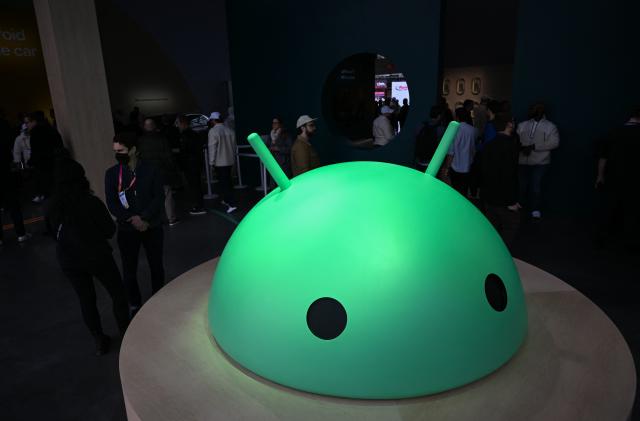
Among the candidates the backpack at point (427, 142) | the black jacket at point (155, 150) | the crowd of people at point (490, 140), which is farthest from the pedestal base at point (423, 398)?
the backpack at point (427, 142)

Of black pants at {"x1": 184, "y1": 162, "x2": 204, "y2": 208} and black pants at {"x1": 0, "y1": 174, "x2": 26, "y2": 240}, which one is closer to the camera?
black pants at {"x1": 0, "y1": 174, "x2": 26, "y2": 240}

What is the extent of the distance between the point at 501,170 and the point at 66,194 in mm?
4176

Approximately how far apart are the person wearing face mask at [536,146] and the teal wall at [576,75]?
1.21ft

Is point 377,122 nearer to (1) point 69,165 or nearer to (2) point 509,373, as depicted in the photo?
(1) point 69,165

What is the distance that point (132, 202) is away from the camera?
12.1 ft

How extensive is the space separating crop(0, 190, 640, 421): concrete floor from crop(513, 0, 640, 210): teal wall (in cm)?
82

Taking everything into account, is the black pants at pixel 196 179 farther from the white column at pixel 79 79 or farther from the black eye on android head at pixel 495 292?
the black eye on android head at pixel 495 292

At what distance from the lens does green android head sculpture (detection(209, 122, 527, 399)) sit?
1.43m

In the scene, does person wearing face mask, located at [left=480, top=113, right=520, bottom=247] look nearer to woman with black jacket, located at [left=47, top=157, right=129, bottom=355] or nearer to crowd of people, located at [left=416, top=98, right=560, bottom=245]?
crowd of people, located at [left=416, top=98, right=560, bottom=245]

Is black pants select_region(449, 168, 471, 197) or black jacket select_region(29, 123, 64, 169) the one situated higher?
black jacket select_region(29, 123, 64, 169)

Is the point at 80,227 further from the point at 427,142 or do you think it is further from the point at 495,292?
the point at 427,142

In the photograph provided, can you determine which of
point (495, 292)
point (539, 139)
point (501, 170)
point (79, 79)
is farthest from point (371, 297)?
point (79, 79)

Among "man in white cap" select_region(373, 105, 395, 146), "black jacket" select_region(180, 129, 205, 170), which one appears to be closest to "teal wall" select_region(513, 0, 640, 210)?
"man in white cap" select_region(373, 105, 395, 146)

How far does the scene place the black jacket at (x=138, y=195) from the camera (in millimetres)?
3607
